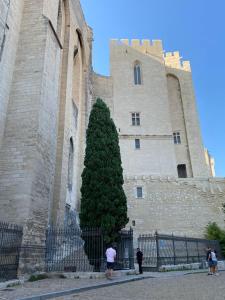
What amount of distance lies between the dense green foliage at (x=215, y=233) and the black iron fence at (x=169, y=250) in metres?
2.25

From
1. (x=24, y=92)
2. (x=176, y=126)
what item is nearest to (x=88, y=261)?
(x=24, y=92)

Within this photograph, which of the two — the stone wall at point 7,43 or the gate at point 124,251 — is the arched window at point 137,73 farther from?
the gate at point 124,251

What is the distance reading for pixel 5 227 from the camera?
320 inches

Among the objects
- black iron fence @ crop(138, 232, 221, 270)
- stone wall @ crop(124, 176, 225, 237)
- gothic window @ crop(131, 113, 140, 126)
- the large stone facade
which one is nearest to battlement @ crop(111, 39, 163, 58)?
the large stone facade

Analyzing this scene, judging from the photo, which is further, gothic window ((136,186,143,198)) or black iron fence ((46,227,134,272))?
gothic window ((136,186,143,198))

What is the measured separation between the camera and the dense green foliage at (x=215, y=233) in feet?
59.8

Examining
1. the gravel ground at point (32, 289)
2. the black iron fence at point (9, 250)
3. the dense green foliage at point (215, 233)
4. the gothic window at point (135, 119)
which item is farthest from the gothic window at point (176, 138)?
the gravel ground at point (32, 289)

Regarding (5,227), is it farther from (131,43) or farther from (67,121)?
(131,43)

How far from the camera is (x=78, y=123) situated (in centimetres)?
1962

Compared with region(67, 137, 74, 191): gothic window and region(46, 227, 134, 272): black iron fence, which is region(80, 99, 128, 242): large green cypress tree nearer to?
region(46, 227, 134, 272): black iron fence

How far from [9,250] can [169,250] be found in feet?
25.3

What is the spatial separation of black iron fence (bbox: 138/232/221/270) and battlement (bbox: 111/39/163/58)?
63.2ft

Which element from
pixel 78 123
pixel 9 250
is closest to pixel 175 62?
pixel 78 123

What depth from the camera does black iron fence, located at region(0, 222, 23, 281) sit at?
7879mm
